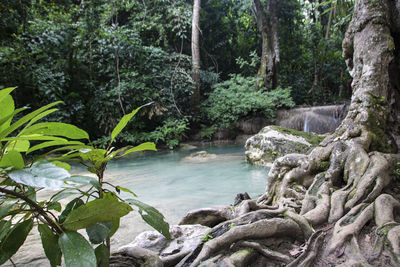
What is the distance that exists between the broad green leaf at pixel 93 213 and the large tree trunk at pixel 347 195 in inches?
33.5

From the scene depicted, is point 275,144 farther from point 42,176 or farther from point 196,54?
point 196,54

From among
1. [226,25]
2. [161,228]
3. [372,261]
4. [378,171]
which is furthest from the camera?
[226,25]

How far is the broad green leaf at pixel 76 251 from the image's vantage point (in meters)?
0.66

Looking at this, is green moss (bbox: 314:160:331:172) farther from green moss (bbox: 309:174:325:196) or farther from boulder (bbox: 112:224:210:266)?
boulder (bbox: 112:224:210:266)

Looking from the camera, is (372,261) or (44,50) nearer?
(372,261)

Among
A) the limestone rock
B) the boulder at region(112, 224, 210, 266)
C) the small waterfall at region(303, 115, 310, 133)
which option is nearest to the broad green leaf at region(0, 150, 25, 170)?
the boulder at region(112, 224, 210, 266)

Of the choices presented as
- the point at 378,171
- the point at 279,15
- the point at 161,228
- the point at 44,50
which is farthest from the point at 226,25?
the point at 161,228

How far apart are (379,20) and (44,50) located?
9.50 metres

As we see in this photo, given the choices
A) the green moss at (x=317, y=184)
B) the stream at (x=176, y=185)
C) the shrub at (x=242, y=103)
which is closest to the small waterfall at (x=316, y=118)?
the shrub at (x=242, y=103)

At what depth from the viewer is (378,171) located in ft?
7.35

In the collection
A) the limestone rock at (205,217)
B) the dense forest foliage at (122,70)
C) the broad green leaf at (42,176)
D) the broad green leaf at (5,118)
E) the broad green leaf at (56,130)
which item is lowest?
the limestone rock at (205,217)

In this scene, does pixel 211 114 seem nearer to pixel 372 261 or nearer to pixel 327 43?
pixel 327 43

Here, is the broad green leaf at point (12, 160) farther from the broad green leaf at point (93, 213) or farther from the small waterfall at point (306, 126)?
the small waterfall at point (306, 126)

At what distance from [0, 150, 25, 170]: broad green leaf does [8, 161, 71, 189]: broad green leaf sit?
1.7 inches
